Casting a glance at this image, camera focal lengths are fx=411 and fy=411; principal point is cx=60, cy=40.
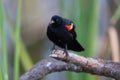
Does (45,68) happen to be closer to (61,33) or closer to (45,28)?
(61,33)

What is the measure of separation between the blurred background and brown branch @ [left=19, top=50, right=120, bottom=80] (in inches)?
1.6

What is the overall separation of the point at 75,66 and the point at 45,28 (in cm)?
106

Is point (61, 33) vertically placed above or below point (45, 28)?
above

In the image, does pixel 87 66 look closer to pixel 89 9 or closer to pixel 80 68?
pixel 80 68

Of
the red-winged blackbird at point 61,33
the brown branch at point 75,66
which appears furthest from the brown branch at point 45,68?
the red-winged blackbird at point 61,33

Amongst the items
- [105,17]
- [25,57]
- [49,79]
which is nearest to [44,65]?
[25,57]

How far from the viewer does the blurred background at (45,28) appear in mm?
852

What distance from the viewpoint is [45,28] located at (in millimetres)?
1999

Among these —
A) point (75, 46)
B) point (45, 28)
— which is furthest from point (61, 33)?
point (45, 28)

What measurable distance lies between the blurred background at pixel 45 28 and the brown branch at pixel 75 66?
0.04 m

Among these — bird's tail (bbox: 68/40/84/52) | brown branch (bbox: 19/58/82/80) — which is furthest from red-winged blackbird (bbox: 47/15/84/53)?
brown branch (bbox: 19/58/82/80)

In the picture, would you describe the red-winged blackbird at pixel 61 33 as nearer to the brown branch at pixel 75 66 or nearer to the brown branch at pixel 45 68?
the brown branch at pixel 75 66

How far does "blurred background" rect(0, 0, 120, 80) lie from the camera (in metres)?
0.85

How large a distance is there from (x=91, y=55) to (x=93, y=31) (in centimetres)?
6
